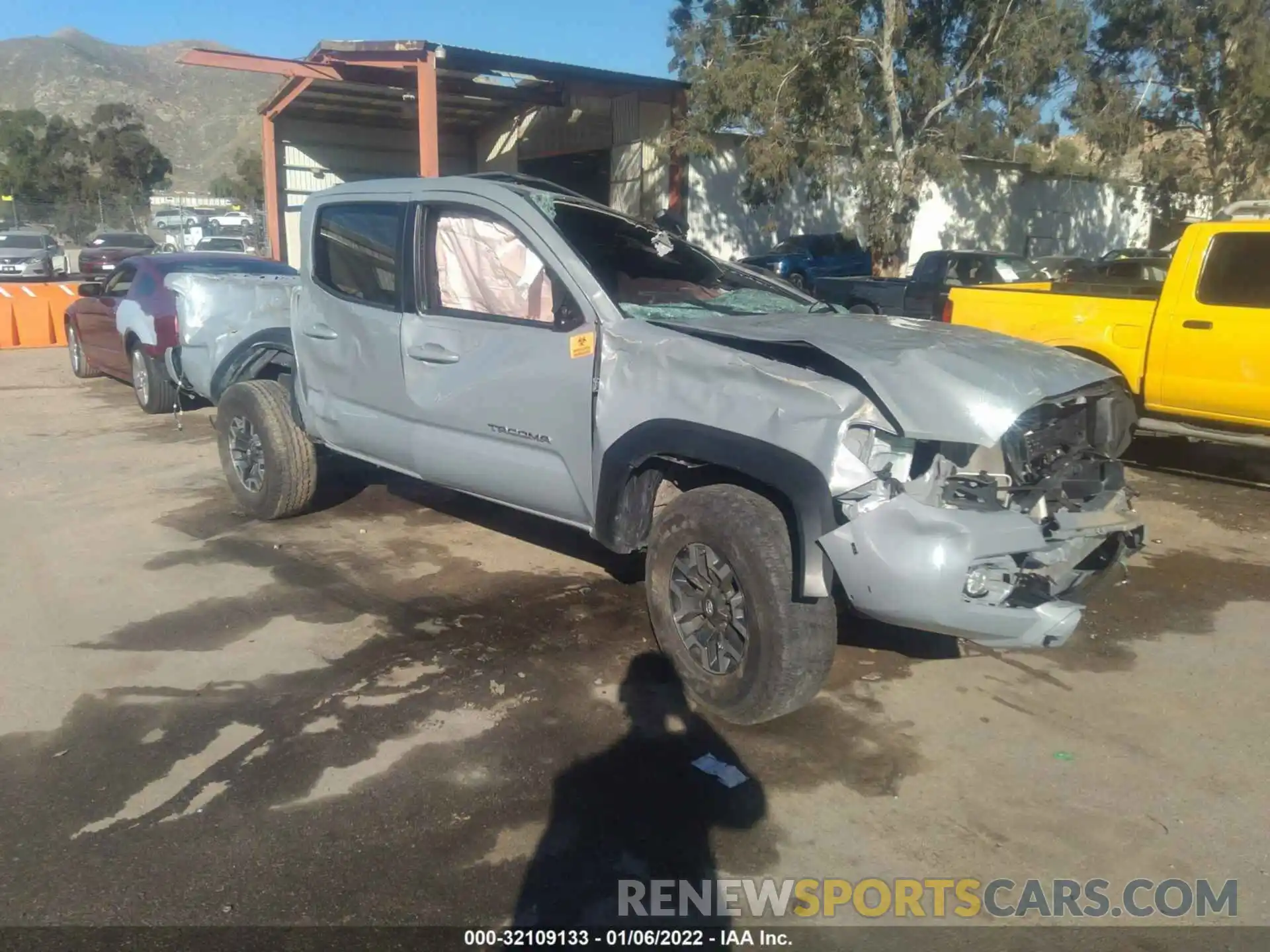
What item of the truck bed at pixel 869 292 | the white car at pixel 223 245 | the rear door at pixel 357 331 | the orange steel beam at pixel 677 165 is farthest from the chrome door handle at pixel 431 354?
the white car at pixel 223 245

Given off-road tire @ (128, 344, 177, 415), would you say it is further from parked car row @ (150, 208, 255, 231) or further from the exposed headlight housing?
parked car row @ (150, 208, 255, 231)

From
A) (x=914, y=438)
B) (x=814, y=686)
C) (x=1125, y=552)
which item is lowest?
(x=814, y=686)

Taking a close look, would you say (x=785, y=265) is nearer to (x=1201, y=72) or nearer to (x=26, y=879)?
(x=1201, y=72)

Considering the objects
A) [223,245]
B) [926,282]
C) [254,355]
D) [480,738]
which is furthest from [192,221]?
[480,738]

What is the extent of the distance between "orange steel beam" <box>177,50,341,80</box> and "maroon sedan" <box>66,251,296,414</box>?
8.74 metres

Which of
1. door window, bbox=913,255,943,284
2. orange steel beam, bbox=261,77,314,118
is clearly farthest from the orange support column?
door window, bbox=913,255,943,284

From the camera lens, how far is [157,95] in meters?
144

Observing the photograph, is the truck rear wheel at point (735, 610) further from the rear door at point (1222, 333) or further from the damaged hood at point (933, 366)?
the rear door at point (1222, 333)

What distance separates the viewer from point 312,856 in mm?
3094

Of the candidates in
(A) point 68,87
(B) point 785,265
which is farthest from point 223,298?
(A) point 68,87

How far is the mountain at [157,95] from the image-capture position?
416 ft

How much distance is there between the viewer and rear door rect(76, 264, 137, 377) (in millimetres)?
10766

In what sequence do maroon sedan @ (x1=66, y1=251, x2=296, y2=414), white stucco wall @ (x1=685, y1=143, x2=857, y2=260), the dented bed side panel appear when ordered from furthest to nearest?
white stucco wall @ (x1=685, y1=143, x2=857, y2=260)
maroon sedan @ (x1=66, y1=251, x2=296, y2=414)
the dented bed side panel

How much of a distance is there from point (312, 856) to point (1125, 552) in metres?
3.11
